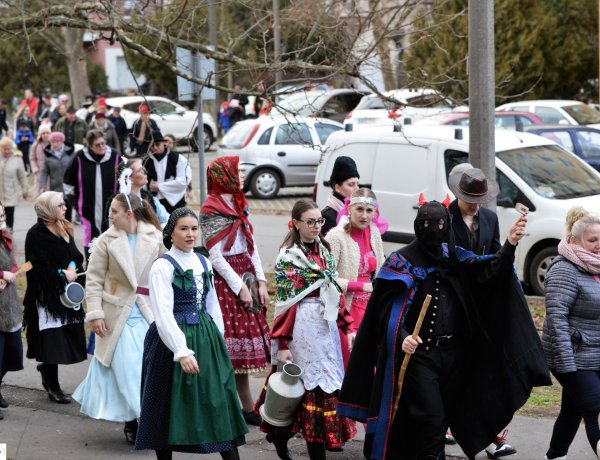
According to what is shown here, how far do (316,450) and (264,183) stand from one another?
52.5ft

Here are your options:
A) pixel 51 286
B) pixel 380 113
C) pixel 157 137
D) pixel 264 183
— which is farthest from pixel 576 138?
pixel 51 286

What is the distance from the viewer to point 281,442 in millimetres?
7125

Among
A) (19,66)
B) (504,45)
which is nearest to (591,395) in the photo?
(504,45)

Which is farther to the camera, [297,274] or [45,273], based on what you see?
[45,273]

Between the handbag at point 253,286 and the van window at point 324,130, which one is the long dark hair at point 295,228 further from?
the van window at point 324,130

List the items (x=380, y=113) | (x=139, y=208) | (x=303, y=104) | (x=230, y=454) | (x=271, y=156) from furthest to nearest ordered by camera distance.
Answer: (x=380, y=113), (x=303, y=104), (x=271, y=156), (x=139, y=208), (x=230, y=454)

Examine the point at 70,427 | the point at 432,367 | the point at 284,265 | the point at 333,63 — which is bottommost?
the point at 70,427

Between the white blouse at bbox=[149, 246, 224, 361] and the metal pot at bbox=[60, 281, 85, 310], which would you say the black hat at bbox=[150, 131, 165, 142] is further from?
the white blouse at bbox=[149, 246, 224, 361]

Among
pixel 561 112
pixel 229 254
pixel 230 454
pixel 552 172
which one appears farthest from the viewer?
pixel 561 112

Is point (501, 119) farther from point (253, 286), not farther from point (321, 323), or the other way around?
point (321, 323)

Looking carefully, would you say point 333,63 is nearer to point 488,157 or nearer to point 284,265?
point 488,157

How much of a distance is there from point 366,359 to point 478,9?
501 centimetres

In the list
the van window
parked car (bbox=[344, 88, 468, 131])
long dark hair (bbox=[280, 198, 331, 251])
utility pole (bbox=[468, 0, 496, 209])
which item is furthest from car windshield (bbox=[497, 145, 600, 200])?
the van window

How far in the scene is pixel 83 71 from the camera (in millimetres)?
39281
